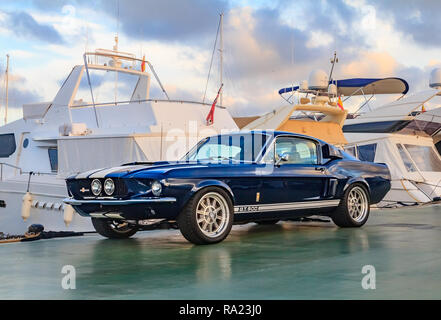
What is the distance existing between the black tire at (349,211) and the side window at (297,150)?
70 centimetres

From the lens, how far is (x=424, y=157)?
22406mm

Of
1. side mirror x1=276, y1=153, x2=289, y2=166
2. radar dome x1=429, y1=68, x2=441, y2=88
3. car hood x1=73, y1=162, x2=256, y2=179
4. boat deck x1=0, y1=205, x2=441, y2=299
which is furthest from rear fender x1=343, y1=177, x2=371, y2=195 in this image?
radar dome x1=429, y1=68, x2=441, y2=88

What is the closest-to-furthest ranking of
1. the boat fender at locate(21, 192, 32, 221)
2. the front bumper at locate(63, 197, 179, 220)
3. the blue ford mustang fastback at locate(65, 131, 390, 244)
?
the front bumper at locate(63, 197, 179, 220) < the blue ford mustang fastback at locate(65, 131, 390, 244) < the boat fender at locate(21, 192, 32, 221)

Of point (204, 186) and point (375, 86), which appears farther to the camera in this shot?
point (375, 86)

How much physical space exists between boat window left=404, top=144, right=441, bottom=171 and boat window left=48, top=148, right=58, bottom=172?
499 inches

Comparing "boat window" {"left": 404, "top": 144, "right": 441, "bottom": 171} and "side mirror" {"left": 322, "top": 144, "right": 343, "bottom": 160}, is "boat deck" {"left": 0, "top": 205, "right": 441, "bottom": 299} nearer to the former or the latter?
"side mirror" {"left": 322, "top": 144, "right": 343, "bottom": 160}

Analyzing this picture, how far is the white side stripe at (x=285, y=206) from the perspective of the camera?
21.9 feet

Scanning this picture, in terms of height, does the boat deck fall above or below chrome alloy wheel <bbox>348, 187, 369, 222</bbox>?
below

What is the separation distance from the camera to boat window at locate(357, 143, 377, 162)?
2141 centimetres

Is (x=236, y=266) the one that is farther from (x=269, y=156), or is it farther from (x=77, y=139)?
(x=77, y=139)

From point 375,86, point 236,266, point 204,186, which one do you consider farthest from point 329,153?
point 375,86

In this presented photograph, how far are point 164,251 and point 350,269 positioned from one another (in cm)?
205

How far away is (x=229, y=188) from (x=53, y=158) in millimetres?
13066
